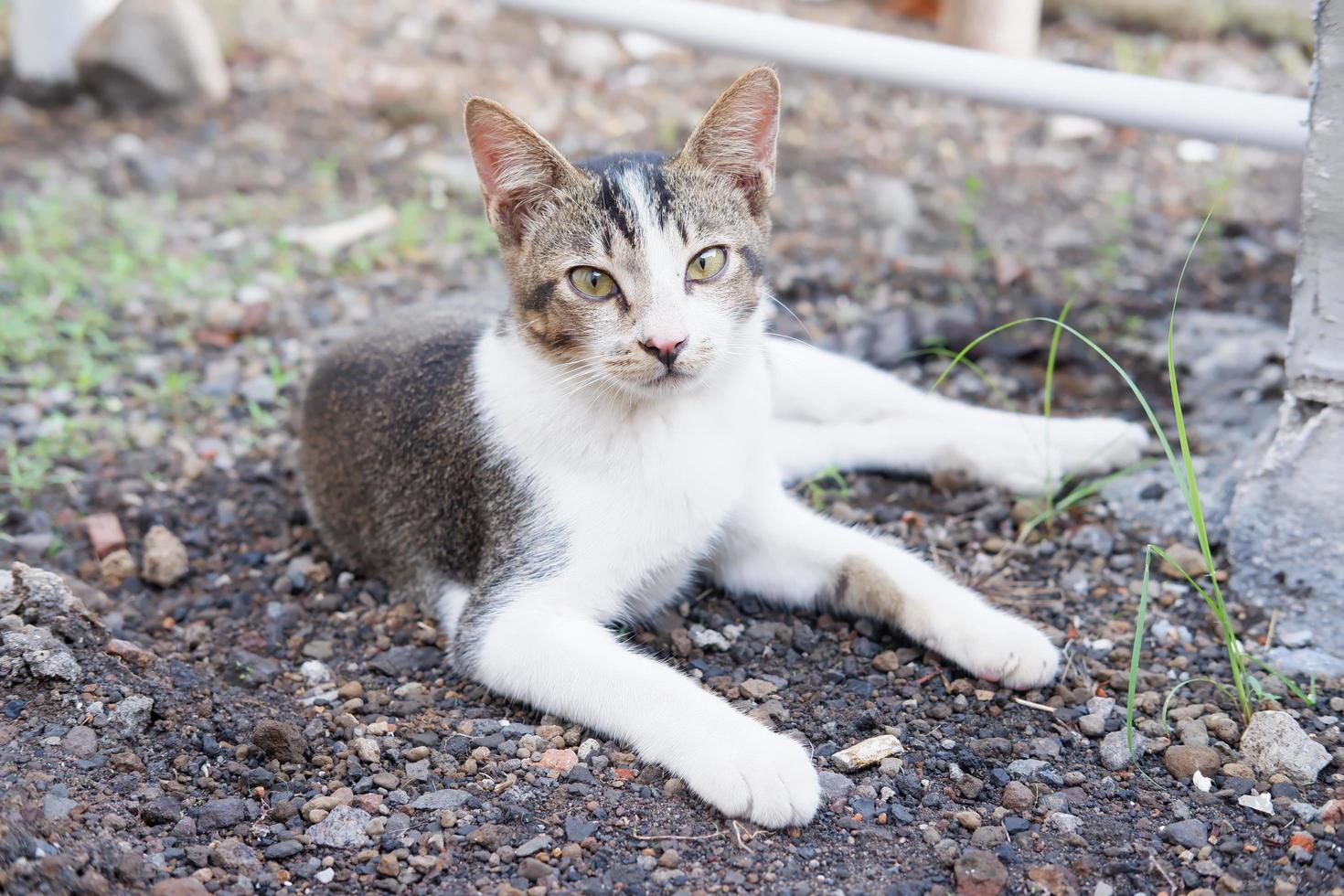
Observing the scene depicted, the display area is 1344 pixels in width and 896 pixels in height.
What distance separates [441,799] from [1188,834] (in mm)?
1694

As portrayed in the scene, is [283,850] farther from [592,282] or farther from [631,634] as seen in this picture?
[592,282]

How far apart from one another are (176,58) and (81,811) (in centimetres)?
545

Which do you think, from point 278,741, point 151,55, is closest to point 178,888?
point 278,741

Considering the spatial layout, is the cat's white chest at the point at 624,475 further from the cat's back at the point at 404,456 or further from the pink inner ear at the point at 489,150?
the pink inner ear at the point at 489,150

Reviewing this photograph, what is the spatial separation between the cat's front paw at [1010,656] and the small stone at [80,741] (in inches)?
86.3

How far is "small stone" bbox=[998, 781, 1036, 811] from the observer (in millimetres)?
2934

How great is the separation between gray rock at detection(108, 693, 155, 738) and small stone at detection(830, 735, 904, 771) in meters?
1.69

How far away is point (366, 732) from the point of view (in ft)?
10.6

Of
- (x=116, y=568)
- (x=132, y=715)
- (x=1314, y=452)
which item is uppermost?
(x=1314, y=452)

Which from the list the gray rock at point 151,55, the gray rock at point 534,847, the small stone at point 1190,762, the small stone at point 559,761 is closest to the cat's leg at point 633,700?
the small stone at point 559,761

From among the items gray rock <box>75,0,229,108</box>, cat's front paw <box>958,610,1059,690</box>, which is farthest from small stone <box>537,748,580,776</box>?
gray rock <box>75,0,229,108</box>

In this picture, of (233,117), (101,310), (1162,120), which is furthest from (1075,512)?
(233,117)

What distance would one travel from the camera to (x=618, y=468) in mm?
3414

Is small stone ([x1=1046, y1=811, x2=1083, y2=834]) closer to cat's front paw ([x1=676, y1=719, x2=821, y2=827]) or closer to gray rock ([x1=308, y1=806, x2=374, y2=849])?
cat's front paw ([x1=676, y1=719, x2=821, y2=827])
